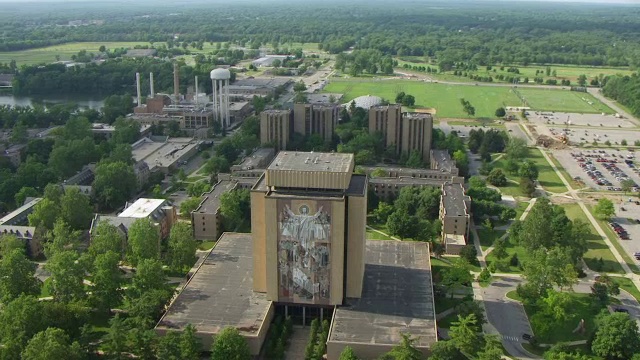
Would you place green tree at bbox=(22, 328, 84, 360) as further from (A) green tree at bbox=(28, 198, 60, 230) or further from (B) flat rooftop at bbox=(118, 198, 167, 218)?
(A) green tree at bbox=(28, 198, 60, 230)

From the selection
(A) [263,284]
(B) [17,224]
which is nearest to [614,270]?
(A) [263,284]

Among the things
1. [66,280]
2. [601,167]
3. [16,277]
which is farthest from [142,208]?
[601,167]

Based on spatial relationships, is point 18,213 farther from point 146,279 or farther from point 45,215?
point 146,279

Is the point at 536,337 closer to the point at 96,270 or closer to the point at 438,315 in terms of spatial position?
the point at 438,315

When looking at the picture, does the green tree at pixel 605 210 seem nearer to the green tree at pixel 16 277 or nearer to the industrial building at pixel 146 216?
the industrial building at pixel 146 216

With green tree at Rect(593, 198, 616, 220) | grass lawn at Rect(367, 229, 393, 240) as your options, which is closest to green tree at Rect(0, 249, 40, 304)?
grass lawn at Rect(367, 229, 393, 240)
